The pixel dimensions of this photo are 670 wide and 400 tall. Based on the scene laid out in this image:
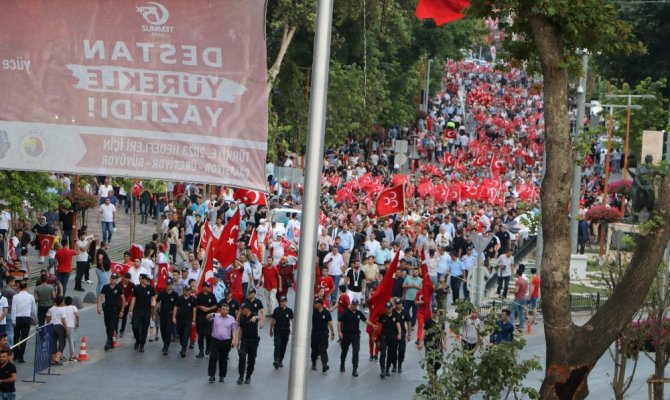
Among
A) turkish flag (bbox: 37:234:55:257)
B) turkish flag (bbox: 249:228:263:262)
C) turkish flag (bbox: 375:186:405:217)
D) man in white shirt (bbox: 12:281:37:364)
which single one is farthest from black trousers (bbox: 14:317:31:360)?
turkish flag (bbox: 375:186:405:217)

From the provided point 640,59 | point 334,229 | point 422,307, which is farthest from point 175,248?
point 640,59

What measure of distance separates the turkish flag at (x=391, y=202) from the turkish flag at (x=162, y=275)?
29.3 ft

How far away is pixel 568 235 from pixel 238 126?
329cm

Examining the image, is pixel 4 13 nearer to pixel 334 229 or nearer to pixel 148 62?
pixel 148 62

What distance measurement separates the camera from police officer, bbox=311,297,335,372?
22.3 meters

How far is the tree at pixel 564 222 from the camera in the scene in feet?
41.6

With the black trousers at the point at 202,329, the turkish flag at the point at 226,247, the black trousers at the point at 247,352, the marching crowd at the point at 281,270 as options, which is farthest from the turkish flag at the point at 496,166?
the black trousers at the point at 247,352

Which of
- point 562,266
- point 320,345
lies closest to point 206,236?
point 320,345

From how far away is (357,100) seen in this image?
2384 inches

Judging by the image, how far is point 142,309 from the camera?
2328cm

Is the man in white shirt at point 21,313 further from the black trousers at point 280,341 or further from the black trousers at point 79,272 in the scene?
the black trousers at point 79,272

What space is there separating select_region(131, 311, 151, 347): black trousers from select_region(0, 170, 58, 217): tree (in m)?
3.69

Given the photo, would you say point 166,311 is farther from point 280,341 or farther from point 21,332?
point 21,332

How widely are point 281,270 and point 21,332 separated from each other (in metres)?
6.42
